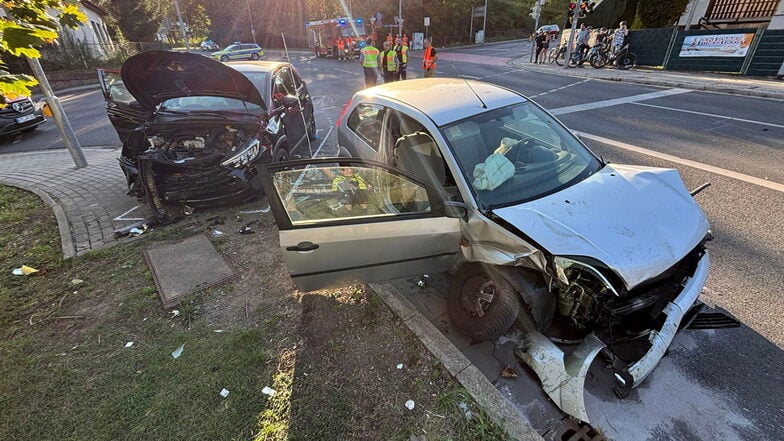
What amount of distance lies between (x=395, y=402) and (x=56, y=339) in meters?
2.94

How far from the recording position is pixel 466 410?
228cm

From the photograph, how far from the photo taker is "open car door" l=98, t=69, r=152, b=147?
5.88 meters

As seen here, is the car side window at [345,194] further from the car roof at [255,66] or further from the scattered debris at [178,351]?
the car roof at [255,66]

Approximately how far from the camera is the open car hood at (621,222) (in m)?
2.18

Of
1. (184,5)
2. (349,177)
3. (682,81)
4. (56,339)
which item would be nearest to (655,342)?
(349,177)

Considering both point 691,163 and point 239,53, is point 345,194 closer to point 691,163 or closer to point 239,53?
point 691,163

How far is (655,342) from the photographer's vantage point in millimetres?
2191

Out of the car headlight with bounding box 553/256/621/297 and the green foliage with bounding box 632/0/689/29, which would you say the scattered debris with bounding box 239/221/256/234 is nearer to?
the car headlight with bounding box 553/256/621/297

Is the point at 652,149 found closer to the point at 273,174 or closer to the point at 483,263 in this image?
the point at 483,263

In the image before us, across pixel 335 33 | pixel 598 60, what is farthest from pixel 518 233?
pixel 335 33

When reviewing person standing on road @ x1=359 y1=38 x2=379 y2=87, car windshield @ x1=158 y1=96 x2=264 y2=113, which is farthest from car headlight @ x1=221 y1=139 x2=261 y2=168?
person standing on road @ x1=359 y1=38 x2=379 y2=87

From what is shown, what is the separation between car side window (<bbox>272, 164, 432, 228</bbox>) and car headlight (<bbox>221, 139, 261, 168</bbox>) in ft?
7.37

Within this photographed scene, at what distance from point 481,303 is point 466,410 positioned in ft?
2.46

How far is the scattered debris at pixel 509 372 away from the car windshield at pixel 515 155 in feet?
3.95
